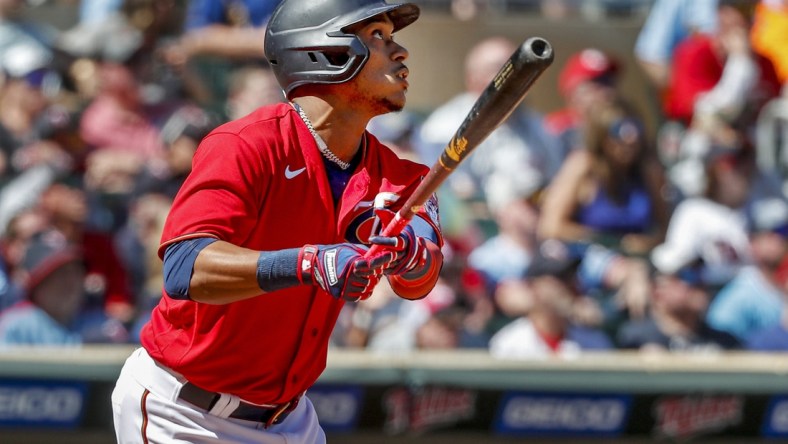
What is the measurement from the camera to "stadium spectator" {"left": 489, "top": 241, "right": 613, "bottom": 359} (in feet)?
20.4

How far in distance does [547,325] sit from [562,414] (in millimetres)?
586

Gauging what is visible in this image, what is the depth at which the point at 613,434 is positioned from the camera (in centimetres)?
584

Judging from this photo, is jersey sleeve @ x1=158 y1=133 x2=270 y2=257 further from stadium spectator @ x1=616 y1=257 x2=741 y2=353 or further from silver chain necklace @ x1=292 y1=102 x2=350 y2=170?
stadium spectator @ x1=616 y1=257 x2=741 y2=353

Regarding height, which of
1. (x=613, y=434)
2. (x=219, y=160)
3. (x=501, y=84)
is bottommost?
(x=613, y=434)

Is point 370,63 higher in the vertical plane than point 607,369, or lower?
higher

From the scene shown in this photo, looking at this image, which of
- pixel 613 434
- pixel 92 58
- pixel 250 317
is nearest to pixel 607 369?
pixel 613 434

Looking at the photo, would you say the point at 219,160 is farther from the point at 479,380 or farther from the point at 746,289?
the point at 746,289

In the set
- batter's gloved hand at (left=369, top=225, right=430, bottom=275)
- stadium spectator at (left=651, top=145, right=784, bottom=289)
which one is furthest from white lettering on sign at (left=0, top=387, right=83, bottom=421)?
stadium spectator at (left=651, top=145, right=784, bottom=289)

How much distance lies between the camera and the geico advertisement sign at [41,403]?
17.4ft

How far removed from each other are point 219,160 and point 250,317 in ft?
1.48

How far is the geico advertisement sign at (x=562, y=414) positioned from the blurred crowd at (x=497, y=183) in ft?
1.58

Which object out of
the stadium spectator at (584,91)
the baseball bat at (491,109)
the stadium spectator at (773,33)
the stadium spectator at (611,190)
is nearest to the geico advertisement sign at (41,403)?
the baseball bat at (491,109)

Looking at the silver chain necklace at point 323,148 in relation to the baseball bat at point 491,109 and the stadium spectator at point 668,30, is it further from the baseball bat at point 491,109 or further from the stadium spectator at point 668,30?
the stadium spectator at point 668,30

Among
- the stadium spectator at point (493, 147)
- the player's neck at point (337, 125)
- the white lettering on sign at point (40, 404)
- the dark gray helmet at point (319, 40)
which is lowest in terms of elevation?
the white lettering on sign at point (40, 404)
